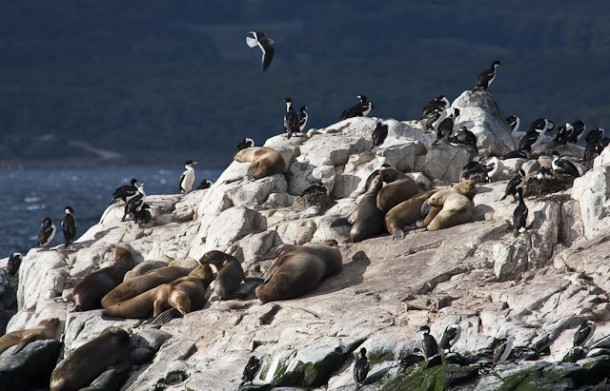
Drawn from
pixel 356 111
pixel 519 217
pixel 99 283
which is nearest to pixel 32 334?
pixel 99 283

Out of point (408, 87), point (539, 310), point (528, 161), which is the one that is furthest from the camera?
point (408, 87)

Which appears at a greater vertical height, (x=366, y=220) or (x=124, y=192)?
(x=124, y=192)

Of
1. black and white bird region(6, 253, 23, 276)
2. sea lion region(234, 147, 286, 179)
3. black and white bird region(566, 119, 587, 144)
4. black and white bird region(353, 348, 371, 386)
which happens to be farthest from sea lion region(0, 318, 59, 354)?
black and white bird region(566, 119, 587, 144)

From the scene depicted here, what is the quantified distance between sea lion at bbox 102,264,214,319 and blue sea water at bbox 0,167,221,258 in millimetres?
20910

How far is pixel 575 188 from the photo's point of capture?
2214cm

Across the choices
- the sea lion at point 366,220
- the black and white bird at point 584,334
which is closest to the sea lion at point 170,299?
the sea lion at point 366,220

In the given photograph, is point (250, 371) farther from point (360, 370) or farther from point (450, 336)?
point (450, 336)

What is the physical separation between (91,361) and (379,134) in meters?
7.08

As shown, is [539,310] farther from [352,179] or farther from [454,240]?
[352,179]

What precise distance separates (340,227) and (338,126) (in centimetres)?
388

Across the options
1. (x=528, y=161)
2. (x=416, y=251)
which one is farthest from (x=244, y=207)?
(x=528, y=161)

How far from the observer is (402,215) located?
23.8 m

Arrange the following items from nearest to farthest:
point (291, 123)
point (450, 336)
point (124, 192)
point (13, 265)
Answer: point (450, 336) → point (291, 123) → point (124, 192) → point (13, 265)

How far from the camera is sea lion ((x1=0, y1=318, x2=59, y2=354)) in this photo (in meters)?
22.7
